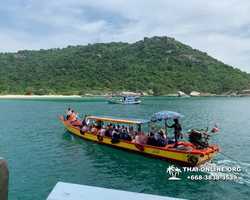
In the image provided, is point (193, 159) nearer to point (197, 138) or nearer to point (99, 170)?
point (197, 138)

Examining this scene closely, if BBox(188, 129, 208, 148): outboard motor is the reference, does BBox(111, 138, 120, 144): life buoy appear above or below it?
below

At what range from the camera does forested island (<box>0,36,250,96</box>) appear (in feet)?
373

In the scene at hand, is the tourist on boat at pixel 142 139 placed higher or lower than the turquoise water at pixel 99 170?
higher

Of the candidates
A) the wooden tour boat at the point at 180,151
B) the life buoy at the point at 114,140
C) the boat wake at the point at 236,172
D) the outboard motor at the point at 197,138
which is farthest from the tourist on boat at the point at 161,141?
the life buoy at the point at 114,140

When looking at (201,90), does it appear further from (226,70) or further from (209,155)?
(209,155)

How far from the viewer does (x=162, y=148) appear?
14.0 m

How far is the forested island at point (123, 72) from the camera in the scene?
4471 inches

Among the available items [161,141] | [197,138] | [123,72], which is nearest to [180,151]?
[197,138]

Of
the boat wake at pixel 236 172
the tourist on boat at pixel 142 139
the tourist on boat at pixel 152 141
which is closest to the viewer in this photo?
the boat wake at pixel 236 172

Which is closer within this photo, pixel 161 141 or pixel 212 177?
pixel 212 177

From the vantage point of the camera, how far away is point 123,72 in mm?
130500

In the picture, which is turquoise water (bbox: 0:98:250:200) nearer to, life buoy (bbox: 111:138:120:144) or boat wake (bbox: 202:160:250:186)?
boat wake (bbox: 202:160:250:186)

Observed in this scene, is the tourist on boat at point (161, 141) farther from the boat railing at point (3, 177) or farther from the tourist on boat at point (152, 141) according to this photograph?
the boat railing at point (3, 177)

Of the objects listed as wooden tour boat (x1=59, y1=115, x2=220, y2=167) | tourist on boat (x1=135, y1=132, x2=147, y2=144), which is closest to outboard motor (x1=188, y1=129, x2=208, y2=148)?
wooden tour boat (x1=59, y1=115, x2=220, y2=167)
